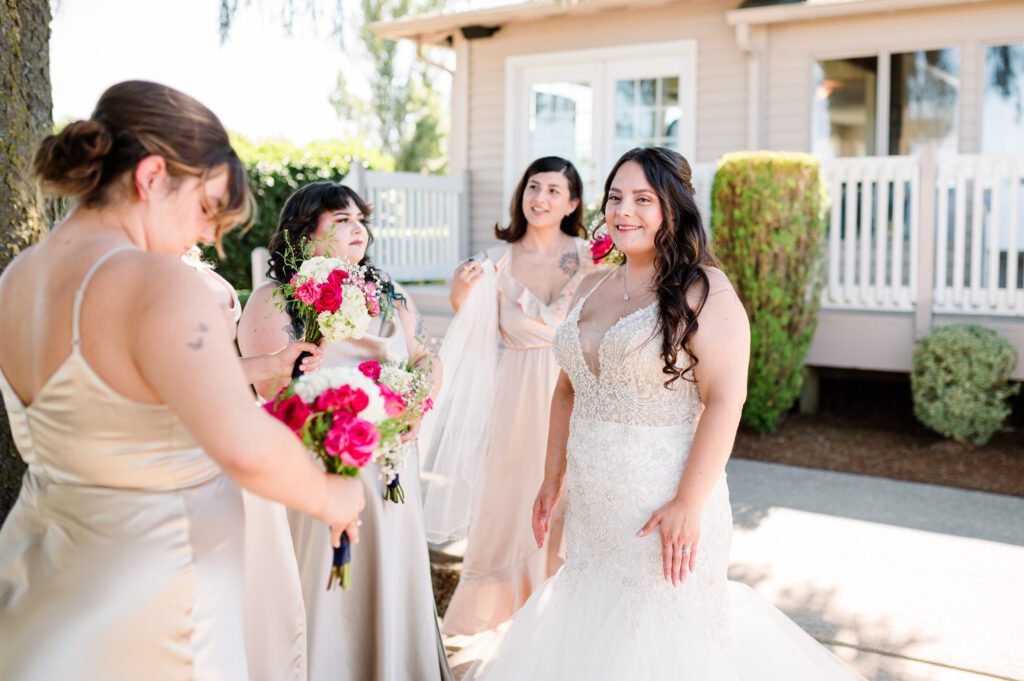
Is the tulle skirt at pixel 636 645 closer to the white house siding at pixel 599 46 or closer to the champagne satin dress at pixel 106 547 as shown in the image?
the champagne satin dress at pixel 106 547

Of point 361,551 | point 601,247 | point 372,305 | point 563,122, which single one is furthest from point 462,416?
point 563,122

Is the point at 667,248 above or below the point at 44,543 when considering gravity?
above

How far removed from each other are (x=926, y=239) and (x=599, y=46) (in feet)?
18.7

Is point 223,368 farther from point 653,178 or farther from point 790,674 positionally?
point 790,674

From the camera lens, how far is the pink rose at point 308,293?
9.88ft

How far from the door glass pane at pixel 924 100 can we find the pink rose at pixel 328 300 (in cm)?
971

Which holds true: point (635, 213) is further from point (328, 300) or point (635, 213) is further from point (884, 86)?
point (884, 86)

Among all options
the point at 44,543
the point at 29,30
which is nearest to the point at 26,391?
the point at 44,543

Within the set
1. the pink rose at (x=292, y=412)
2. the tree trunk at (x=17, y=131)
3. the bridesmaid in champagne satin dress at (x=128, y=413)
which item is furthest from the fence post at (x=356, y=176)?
the bridesmaid in champagne satin dress at (x=128, y=413)

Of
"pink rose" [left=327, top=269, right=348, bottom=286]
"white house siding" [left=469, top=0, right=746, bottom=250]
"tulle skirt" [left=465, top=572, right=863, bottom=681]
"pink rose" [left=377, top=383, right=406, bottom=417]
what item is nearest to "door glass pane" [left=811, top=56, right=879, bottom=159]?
"white house siding" [left=469, top=0, right=746, bottom=250]

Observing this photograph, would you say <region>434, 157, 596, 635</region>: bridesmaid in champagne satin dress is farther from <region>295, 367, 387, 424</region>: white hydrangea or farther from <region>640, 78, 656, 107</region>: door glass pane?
<region>640, 78, 656, 107</region>: door glass pane

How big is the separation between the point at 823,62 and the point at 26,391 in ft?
36.1

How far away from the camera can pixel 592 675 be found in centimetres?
298

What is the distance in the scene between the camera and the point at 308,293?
3020 millimetres
